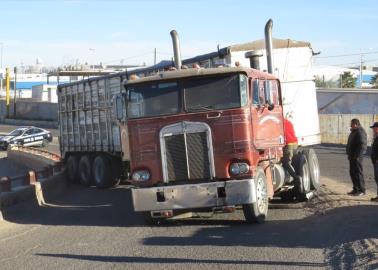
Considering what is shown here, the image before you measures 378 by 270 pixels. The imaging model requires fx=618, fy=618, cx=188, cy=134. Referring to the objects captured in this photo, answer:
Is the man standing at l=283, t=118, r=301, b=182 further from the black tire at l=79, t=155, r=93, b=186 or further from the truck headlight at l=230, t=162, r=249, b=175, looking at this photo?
the black tire at l=79, t=155, r=93, b=186

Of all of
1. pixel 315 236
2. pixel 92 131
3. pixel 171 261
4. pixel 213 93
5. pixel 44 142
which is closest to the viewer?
pixel 171 261

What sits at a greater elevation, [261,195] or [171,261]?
[261,195]

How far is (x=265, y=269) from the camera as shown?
7.18m

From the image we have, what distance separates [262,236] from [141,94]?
347cm

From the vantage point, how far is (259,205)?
10680 mm

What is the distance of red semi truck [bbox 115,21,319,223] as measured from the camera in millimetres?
10523

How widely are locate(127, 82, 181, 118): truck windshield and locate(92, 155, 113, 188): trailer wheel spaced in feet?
26.9

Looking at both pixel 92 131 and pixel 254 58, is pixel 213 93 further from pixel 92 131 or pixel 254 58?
pixel 92 131

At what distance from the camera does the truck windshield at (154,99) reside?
1086 cm

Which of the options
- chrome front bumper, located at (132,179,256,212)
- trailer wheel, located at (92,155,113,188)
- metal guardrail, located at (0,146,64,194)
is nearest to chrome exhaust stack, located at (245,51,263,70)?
chrome front bumper, located at (132,179,256,212)

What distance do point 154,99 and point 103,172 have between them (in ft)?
28.7

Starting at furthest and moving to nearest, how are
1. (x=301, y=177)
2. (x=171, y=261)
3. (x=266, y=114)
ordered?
(x=301, y=177) < (x=266, y=114) < (x=171, y=261)

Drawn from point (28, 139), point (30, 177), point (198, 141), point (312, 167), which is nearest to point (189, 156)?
point (198, 141)

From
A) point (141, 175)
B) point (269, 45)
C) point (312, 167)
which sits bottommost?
point (312, 167)
